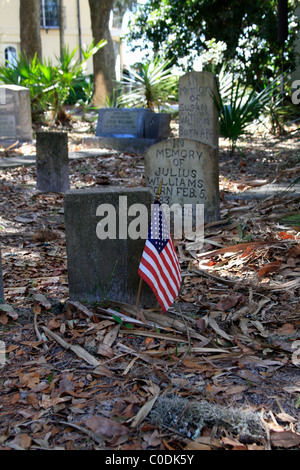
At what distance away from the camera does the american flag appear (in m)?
3.47

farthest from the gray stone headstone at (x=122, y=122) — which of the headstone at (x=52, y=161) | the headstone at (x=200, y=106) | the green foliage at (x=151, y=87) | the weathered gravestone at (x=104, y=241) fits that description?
the weathered gravestone at (x=104, y=241)

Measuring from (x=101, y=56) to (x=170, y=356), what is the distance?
14723mm

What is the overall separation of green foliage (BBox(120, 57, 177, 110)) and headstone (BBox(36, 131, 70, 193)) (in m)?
6.66

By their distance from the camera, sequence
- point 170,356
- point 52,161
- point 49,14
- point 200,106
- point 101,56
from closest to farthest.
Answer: point 170,356
point 52,161
point 200,106
point 101,56
point 49,14

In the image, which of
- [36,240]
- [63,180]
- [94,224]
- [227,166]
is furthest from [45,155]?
[94,224]

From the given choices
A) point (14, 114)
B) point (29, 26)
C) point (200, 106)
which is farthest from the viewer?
point (29, 26)

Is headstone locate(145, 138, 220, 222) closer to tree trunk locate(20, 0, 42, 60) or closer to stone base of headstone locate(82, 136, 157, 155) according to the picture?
stone base of headstone locate(82, 136, 157, 155)

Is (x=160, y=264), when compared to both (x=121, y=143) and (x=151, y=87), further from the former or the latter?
(x=151, y=87)

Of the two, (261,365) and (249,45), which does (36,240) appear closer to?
(261,365)

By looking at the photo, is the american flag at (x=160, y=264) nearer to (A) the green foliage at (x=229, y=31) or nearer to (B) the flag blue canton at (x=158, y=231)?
(B) the flag blue canton at (x=158, y=231)

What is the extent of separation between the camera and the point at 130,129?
12.1m

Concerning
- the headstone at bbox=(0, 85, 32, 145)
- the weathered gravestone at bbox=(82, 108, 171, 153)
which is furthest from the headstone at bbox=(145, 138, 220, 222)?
the headstone at bbox=(0, 85, 32, 145)

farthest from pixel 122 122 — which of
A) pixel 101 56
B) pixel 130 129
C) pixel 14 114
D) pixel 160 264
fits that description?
pixel 160 264
